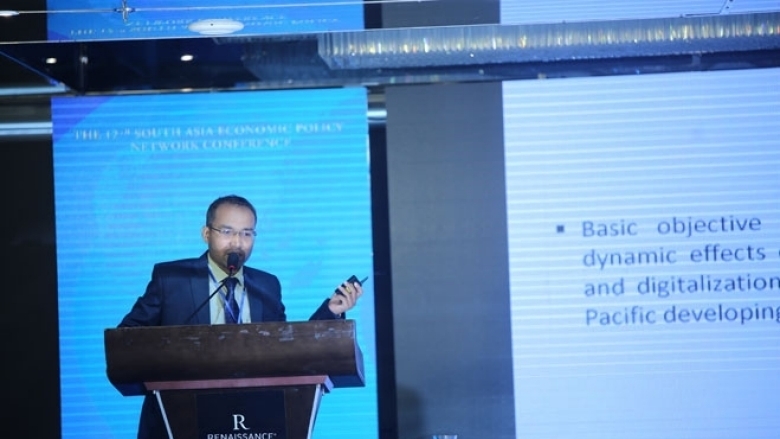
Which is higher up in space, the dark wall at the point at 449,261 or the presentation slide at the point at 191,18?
the presentation slide at the point at 191,18

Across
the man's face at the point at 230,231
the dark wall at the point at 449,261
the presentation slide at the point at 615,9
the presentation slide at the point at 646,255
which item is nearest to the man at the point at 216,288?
the man's face at the point at 230,231

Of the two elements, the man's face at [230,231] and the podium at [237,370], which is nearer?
the podium at [237,370]

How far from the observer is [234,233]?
594 cm

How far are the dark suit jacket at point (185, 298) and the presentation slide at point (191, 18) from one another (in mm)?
1208

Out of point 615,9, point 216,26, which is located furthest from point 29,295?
point 615,9

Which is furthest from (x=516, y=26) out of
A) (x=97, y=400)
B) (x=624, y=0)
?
(x=97, y=400)

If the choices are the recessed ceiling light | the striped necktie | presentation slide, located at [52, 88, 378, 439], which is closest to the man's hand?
presentation slide, located at [52, 88, 378, 439]

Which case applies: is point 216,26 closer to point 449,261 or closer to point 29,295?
point 449,261

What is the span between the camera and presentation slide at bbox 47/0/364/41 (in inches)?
196

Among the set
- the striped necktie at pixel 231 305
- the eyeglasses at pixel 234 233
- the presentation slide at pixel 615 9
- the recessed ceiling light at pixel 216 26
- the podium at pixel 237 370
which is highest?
the recessed ceiling light at pixel 216 26

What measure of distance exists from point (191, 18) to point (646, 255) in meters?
2.49

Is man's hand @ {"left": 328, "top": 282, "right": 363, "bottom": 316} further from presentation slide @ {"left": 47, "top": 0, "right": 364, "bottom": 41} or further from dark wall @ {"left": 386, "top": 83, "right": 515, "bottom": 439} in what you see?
presentation slide @ {"left": 47, "top": 0, "right": 364, "bottom": 41}

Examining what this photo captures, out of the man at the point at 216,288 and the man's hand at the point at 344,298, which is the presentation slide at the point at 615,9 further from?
the man at the point at 216,288

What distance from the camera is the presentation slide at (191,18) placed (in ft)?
16.3
